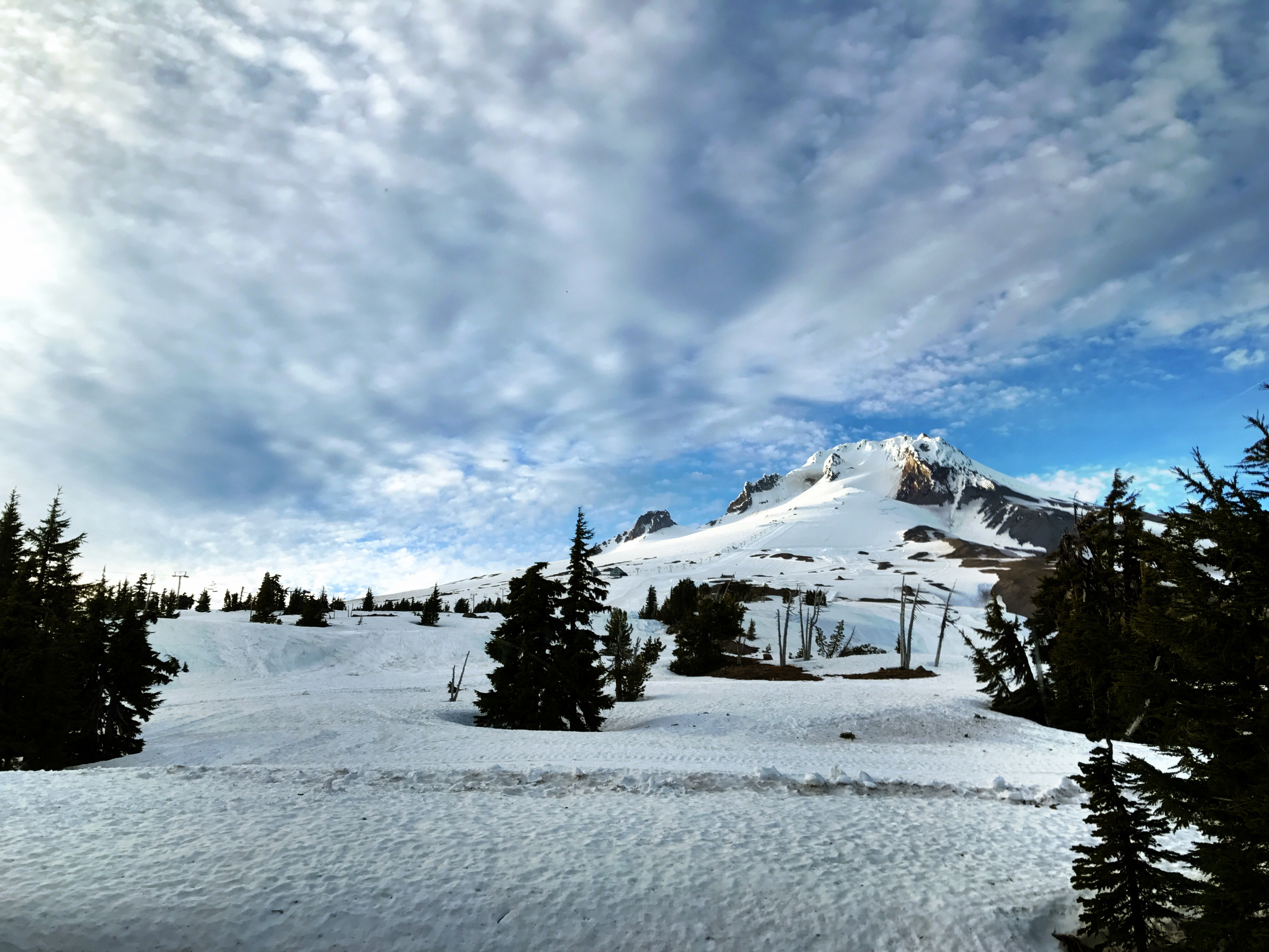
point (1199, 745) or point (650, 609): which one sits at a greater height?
point (1199, 745)

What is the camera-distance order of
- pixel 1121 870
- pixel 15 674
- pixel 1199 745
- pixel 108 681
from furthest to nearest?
pixel 108 681 < pixel 15 674 < pixel 1121 870 < pixel 1199 745

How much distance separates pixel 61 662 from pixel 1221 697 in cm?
2315

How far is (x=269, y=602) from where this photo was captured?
194ft

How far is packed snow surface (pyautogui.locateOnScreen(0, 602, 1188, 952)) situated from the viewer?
6.15 metres

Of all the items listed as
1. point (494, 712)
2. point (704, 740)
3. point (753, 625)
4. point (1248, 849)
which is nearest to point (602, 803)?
point (1248, 849)

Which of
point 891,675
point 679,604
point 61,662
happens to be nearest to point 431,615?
point 679,604

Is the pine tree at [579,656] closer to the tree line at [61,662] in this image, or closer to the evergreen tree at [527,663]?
the evergreen tree at [527,663]

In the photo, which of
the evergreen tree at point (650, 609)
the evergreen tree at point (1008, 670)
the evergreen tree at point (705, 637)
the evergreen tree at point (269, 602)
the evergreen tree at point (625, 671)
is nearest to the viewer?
the evergreen tree at point (1008, 670)

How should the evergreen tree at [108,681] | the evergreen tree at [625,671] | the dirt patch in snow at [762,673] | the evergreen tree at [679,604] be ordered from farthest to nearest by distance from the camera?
the evergreen tree at [679,604] → the dirt patch in snow at [762,673] → the evergreen tree at [625,671] → the evergreen tree at [108,681]

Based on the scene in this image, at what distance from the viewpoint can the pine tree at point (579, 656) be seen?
22781 mm

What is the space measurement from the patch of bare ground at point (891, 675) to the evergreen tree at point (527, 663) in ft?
76.1

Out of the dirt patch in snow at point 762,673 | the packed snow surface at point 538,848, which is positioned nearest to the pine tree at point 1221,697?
the packed snow surface at point 538,848

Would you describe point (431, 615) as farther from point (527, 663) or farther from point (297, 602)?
point (527, 663)

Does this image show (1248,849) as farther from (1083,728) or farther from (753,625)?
(753,625)
